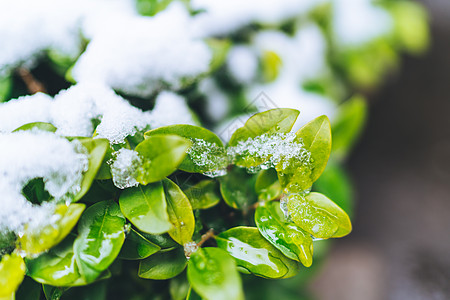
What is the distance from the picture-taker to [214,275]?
11.7 inches

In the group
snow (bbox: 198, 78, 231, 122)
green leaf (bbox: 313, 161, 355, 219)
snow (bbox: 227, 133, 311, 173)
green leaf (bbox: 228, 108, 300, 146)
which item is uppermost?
green leaf (bbox: 228, 108, 300, 146)

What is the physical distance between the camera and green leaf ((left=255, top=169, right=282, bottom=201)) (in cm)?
37

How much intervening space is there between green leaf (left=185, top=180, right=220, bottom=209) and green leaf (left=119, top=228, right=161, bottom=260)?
6 cm

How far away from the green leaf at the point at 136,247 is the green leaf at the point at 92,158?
6 cm

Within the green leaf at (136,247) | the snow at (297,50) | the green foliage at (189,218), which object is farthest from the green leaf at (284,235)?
the snow at (297,50)

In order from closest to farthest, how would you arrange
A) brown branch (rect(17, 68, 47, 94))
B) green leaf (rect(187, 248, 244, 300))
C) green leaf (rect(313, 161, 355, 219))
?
green leaf (rect(187, 248, 244, 300)), brown branch (rect(17, 68, 47, 94)), green leaf (rect(313, 161, 355, 219))

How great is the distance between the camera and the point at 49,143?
0.32 m

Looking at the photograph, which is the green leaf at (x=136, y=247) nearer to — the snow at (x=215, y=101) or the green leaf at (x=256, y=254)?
the green leaf at (x=256, y=254)

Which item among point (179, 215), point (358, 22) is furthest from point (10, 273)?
point (358, 22)

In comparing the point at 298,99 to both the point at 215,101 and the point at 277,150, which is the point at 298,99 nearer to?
the point at 215,101

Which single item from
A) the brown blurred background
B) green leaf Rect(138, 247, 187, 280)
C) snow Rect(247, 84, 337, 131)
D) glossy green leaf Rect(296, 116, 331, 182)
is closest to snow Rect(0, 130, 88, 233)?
green leaf Rect(138, 247, 187, 280)

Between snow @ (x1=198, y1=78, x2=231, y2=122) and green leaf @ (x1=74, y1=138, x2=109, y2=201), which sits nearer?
green leaf @ (x1=74, y1=138, x2=109, y2=201)

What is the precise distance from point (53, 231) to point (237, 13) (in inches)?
22.3

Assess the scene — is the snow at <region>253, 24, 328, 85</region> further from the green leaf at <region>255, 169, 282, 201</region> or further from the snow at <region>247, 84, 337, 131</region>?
the green leaf at <region>255, 169, 282, 201</region>
